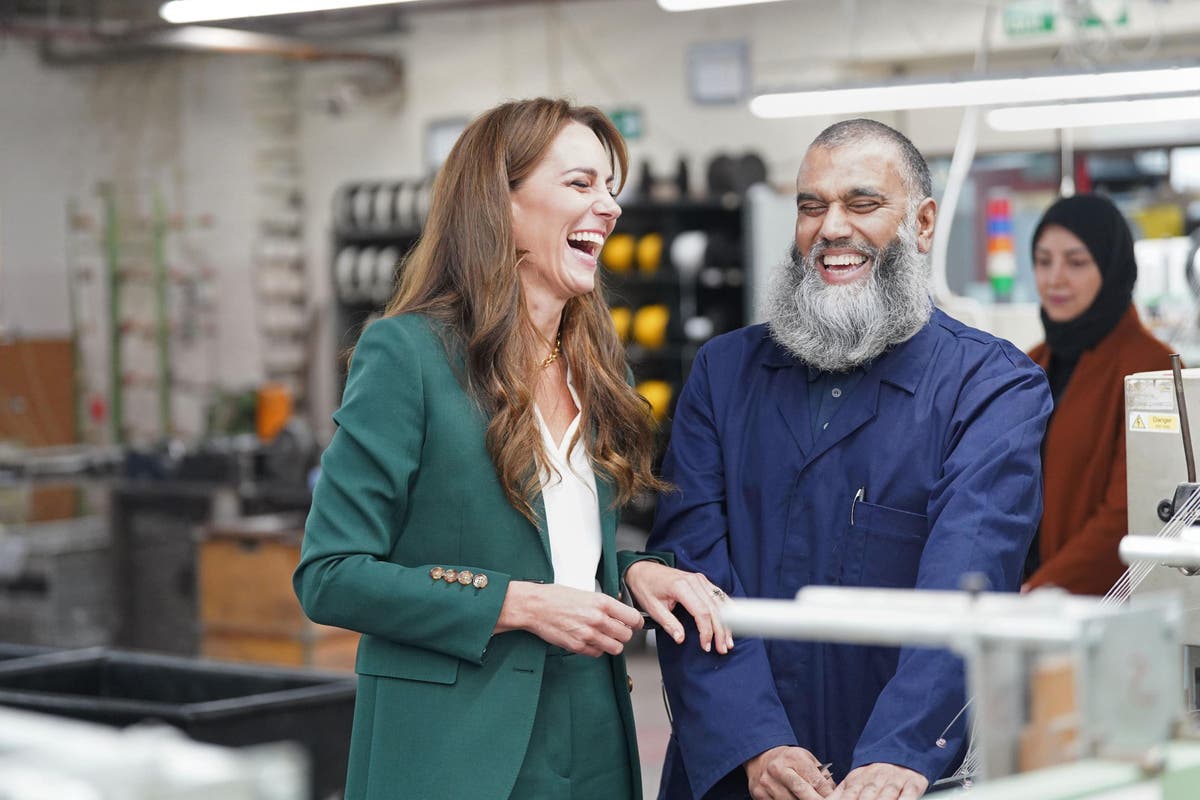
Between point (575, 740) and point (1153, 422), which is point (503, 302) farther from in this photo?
point (1153, 422)

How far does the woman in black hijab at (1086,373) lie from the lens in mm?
3061

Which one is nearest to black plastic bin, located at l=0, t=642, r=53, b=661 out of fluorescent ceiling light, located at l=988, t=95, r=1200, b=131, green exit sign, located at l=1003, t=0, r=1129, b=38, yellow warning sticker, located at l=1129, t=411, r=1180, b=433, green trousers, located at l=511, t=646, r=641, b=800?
green trousers, located at l=511, t=646, r=641, b=800

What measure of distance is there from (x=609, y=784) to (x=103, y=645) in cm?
524

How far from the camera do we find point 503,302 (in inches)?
80.1

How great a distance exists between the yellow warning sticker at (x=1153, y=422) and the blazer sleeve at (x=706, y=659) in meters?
0.66

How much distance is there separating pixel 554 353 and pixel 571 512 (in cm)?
26

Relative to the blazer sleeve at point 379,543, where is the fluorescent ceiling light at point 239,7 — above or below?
above

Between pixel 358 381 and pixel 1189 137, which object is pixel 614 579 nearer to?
pixel 358 381

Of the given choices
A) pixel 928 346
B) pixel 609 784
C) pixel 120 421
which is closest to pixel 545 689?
pixel 609 784

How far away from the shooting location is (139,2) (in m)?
10.6

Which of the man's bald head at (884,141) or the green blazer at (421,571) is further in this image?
the man's bald head at (884,141)

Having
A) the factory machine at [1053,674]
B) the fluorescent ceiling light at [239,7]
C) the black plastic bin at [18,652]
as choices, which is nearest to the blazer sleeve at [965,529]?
the factory machine at [1053,674]

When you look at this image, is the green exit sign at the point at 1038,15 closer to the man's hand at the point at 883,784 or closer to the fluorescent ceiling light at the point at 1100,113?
the fluorescent ceiling light at the point at 1100,113

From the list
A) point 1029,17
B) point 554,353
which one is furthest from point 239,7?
point 1029,17
